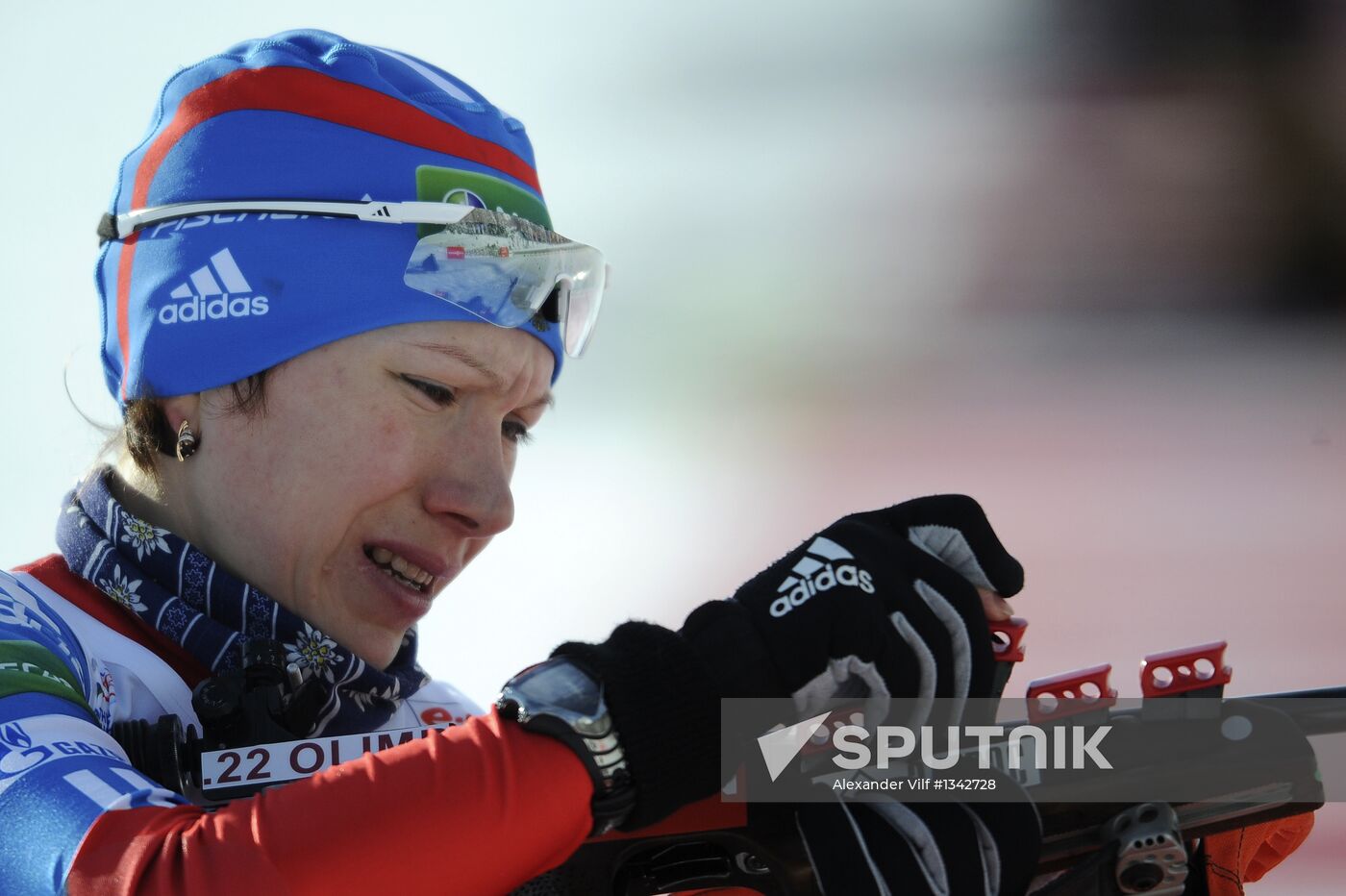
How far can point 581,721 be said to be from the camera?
84 cm

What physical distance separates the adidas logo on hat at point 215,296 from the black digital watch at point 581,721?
0.64m

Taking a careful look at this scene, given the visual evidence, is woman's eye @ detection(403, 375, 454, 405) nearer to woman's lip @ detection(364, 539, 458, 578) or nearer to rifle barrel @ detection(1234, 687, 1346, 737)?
woman's lip @ detection(364, 539, 458, 578)

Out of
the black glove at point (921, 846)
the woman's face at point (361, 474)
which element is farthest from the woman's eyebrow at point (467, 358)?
the black glove at point (921, 846)

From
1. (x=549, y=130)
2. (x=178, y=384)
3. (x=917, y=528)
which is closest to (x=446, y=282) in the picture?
(x=178, y=384)

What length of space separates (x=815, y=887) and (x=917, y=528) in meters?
0.25

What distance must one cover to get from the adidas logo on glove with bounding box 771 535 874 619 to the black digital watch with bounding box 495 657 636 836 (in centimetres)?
13

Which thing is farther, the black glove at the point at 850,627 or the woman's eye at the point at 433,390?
the woman's eye at the point at 433,390

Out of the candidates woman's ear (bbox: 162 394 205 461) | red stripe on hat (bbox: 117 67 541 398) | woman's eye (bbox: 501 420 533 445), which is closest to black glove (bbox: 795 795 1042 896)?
woman's eye (bbox: 501 420 533 445)

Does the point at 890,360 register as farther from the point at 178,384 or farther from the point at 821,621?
the point at 821,621

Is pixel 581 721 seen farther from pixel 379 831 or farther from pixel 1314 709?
pixel 1314 709

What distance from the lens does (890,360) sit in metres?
2.85

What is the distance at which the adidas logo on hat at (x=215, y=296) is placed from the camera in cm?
134

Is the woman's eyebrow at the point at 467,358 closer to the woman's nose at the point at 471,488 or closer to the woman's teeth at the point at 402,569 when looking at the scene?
the woman's nose at the point at 471,488

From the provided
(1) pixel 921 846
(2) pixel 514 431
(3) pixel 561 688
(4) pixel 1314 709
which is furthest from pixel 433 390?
(4) pixel 1314 709
